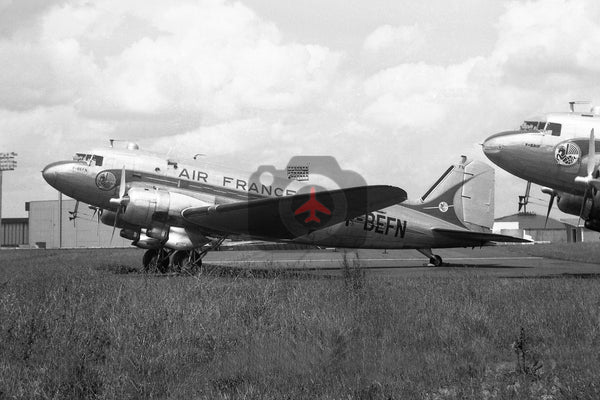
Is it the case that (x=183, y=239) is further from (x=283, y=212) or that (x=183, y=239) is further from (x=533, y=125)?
(x=533, y=125)

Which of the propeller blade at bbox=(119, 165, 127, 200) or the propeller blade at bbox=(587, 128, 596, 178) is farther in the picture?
the propeller blade at bbox=(119, 165, 127, 200)

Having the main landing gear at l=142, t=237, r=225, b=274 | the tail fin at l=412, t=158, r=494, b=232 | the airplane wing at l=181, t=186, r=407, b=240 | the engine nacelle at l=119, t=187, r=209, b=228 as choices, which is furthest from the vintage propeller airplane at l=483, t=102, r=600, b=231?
the engine nacelle at l=119, t=187, r=209, b=228

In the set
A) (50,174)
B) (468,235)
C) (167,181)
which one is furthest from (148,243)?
(468,235)

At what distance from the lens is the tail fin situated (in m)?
23.4

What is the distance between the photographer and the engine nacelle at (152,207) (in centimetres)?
1752

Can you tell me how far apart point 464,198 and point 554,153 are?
23.9 ft

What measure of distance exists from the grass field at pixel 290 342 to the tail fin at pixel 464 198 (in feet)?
41.9

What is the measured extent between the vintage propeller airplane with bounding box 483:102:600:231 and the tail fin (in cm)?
617

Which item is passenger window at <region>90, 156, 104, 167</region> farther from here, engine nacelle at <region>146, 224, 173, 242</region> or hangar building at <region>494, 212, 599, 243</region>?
hangar building at <region>494, 212, 599, 243</region>

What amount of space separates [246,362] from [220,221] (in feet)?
37.9

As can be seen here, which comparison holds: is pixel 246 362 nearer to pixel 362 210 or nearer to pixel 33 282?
pixel 33 282

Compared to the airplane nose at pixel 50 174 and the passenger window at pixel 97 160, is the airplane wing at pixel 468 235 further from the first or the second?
the airplane nose at pixel 50 174

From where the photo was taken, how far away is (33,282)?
1071cm

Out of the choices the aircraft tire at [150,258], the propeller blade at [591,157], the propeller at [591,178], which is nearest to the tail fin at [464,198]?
the propeller at [591,178]
